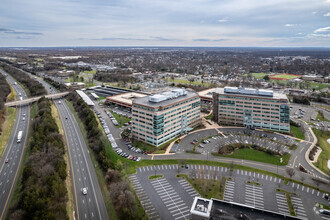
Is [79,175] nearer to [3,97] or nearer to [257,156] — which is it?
[257,156]

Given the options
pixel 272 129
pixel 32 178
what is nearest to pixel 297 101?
pixel 272 129

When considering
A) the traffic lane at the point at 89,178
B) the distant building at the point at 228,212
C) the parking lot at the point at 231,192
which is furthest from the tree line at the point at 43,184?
the distant building at the point at 228,212

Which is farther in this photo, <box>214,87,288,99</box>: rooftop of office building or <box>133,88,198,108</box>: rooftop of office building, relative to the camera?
<box>214,87,288,99</box>: rooftop of office building

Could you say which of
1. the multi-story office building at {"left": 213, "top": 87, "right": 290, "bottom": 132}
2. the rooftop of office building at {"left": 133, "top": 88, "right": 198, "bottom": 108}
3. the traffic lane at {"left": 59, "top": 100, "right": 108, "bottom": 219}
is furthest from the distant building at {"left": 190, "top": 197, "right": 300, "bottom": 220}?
the multi-story office building at {"left": 213, "top": 87, "right": 290, "bottom": 132}

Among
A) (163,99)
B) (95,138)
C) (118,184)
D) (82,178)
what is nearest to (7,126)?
(95,138)

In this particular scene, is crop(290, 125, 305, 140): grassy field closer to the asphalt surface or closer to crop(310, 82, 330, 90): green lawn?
the asphalt surface

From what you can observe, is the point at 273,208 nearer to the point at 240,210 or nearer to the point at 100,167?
the point at 240,210
